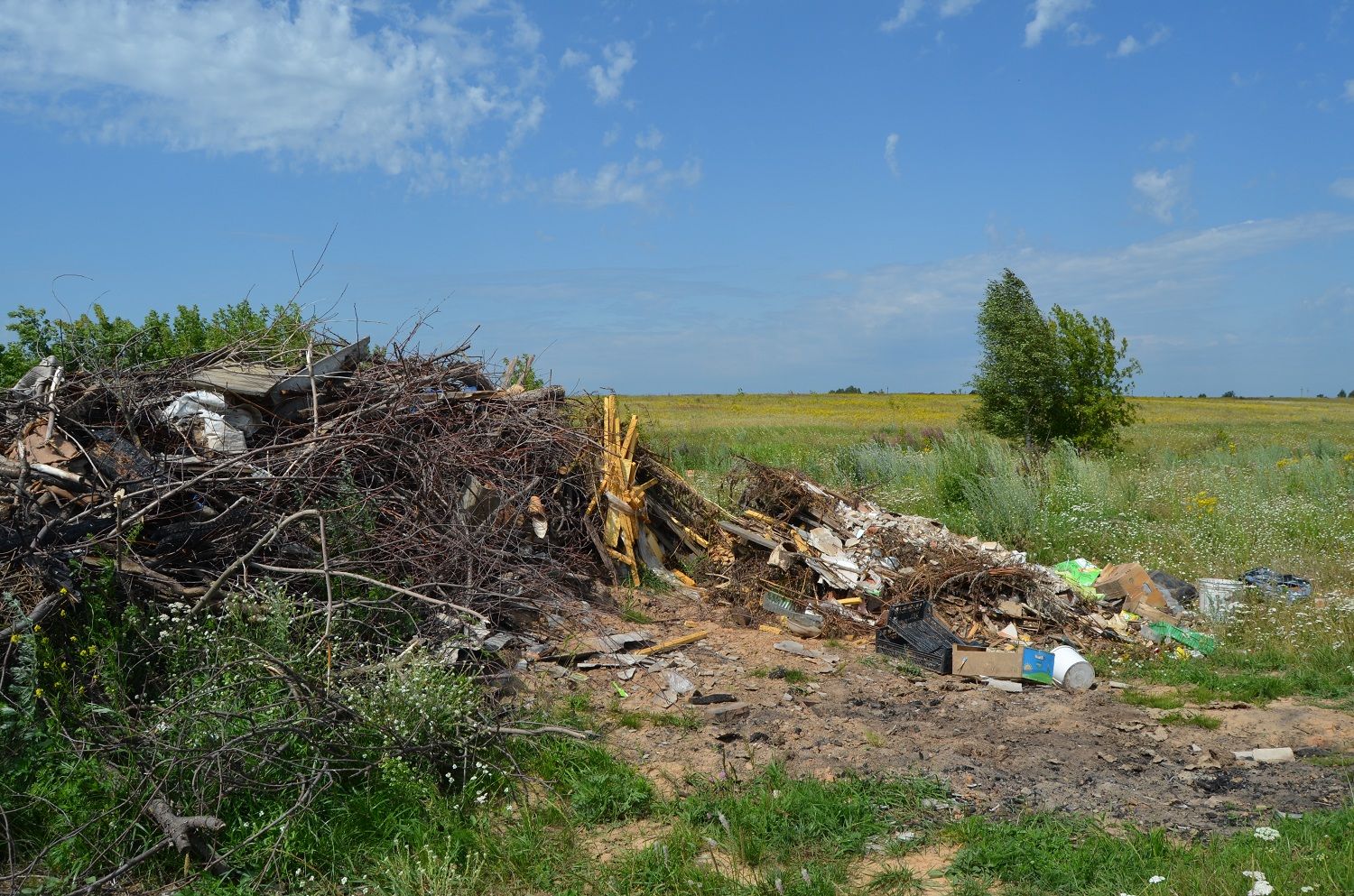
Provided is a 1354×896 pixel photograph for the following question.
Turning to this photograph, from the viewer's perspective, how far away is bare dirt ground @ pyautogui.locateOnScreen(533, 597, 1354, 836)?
446 cm

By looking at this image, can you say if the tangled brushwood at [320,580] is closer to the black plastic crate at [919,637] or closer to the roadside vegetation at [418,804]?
the roadside vegetation at [418,804]

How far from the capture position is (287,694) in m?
4.33

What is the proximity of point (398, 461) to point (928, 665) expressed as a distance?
4294 mm

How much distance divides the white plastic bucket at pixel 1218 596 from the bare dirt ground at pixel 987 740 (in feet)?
6.22

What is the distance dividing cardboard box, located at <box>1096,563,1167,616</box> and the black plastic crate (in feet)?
6.22

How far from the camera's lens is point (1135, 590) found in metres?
8.21

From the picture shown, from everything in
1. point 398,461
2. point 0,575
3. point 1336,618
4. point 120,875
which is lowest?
point 120,875

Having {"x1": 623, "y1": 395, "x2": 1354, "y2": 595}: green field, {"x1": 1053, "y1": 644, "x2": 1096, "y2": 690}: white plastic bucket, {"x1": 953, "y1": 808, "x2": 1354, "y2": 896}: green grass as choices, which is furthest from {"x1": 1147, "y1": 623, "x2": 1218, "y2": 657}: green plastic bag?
{"x1": 953, "y1": 808, "x2": 1354, "y2": 896}: green grass

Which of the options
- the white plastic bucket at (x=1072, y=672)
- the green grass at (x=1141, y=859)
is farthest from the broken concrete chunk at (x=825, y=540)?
the green grass at (x=1141, y=859)

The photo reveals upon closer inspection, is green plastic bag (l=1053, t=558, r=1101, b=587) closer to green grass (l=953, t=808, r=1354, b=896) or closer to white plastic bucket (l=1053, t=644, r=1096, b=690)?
white plastic bucket (l=1053, t=644, r=1096, b=690)

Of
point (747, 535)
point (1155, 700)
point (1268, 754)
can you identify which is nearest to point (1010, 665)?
point (1155, 700)

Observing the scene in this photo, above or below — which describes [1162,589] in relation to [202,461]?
below

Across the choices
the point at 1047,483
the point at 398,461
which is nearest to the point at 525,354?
the point at 398,461

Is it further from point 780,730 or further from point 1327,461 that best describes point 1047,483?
point 780,730
